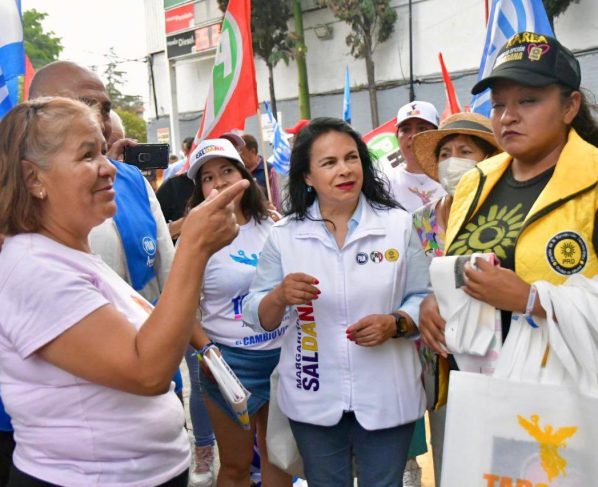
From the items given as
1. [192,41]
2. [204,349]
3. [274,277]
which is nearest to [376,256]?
[274,277]

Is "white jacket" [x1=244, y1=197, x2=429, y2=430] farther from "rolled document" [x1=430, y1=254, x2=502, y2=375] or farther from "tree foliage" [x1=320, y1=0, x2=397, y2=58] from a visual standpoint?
"tree foliage" [x1=320, y1=0, x2=397, y2=58]

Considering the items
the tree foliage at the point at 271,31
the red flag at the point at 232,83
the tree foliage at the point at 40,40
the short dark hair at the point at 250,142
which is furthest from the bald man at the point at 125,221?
the tree foliage at the point at 40,40

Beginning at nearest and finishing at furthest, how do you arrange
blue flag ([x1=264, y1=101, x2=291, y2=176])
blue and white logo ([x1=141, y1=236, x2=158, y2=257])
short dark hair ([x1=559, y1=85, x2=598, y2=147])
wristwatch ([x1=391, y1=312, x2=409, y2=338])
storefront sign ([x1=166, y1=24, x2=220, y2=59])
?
1. short dark hair ([x1=559, y1=85, x2=598, y2=147])
2. wristwatch ([x1=391, y1=312, x2=409, y2=338])
3. blue and white logo ([x1=141, y1=236, x2=158, y2=257])
4. blue flag ([x1=264, y1=101, x2=291, y2=176])
5. storefront sign ([x1=166, y1=24, x2=220, y2=59])

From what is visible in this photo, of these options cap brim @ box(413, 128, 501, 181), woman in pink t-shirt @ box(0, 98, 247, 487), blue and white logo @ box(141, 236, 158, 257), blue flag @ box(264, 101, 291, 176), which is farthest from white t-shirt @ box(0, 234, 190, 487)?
blue flag @ box(264, 101, 291, 176)

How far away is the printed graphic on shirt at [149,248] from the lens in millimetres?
2555

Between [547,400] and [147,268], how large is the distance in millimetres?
1572

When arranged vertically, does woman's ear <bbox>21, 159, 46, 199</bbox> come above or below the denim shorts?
above

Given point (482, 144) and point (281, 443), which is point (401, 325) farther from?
point (482, 144)

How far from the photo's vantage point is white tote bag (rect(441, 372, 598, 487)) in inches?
66.5

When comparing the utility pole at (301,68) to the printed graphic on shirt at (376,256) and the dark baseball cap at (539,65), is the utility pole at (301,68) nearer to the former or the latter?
the printed graphic on shirt at (376,256)

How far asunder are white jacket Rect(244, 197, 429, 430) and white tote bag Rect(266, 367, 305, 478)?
0.16 meters

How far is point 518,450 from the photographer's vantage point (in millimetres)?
1771

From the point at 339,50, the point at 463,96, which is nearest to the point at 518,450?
the point at 463,96

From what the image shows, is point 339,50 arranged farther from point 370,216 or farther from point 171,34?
point 370,216
